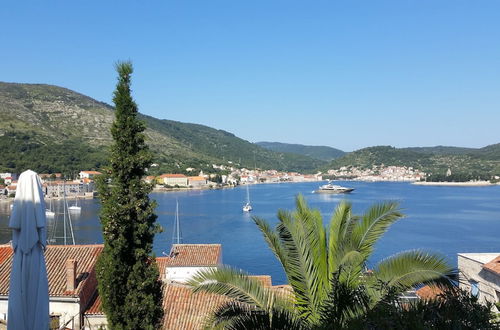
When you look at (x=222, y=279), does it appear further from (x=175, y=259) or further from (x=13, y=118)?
(x=13, y=118)

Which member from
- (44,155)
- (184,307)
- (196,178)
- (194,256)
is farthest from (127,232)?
(196,178)

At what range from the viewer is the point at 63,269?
41.5 feet

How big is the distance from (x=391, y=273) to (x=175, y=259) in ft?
42.0

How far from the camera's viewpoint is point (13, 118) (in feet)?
404

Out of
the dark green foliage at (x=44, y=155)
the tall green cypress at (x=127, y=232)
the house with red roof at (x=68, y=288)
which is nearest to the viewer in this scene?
the tall green cypress at (x=127, y=232)

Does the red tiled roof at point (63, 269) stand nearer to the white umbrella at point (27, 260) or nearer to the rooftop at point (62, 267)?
the rooftop at point (62, 267)

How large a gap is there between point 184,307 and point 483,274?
687 centimetres

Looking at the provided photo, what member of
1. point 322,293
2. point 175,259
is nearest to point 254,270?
point 175,259

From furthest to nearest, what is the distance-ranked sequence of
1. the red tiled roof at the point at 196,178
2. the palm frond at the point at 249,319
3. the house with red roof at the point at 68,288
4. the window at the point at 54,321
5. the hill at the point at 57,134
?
1. the red tiled roof at the point at 196,178
2. the hill at the point at 57,134
3. the house with red roof at the point at 68,288
4. the window at the point at 54,321
5. the palm frond at the point at 249,319

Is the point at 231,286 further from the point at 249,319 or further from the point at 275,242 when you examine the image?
the point at 275,242

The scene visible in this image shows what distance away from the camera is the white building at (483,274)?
31.6 ft

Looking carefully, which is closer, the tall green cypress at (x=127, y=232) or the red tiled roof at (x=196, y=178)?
the tall green cypress at (x=127, y=232)

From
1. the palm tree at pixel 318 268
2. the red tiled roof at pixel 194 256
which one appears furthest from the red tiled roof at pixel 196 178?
the palm tree at pixel 318 268

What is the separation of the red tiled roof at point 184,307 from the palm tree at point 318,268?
6168 mm
